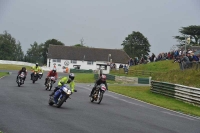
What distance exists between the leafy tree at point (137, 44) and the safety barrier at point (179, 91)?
9949cm

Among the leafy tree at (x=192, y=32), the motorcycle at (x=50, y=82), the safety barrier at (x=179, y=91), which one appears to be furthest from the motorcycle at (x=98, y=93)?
the leafy tree at (x=192, y=32)

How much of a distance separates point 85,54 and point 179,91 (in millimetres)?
90253

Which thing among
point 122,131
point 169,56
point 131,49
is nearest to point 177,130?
point 122,131

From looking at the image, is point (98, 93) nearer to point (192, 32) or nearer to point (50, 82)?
point (50, 82)

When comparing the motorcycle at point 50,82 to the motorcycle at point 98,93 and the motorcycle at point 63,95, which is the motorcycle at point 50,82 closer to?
the motorcycle at point 98,93

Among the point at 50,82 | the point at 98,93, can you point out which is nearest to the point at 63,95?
the point at 98,93

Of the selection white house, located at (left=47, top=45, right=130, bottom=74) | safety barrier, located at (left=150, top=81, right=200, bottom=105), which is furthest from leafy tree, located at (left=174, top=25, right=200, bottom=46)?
safety barrier, located at (left=150, top=81, right=200, bottom=105)

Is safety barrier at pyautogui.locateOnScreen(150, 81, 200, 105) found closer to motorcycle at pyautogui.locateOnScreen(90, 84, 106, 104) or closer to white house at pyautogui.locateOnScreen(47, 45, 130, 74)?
motorcycle at pyautogui.locateOnScreen(90, 84, 106, 104)

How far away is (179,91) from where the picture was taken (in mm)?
28484

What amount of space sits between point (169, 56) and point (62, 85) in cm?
3886

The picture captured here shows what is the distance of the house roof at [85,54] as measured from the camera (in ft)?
384

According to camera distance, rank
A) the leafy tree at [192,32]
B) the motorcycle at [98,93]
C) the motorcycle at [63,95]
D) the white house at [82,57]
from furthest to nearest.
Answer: the white house at [82,57] < the leafy tree at [192,32] < the motorcycle at [98,93] < the motorcycle at [63,95]

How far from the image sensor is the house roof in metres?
117

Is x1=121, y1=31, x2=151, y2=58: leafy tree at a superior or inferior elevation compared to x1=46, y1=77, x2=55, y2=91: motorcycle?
superior
